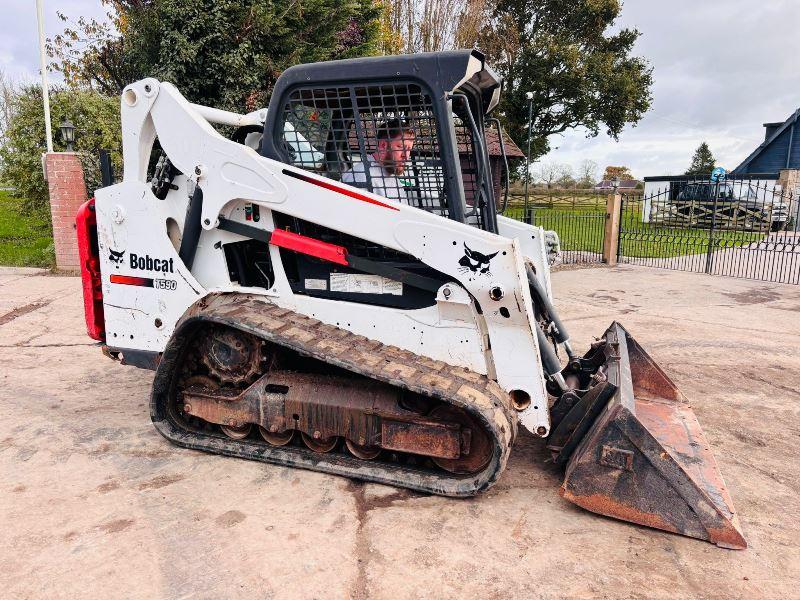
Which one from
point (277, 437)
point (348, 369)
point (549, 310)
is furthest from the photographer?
point (549, 310)

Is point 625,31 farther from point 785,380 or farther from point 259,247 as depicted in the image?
point 259,247

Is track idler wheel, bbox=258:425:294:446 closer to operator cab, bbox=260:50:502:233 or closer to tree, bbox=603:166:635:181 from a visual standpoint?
operator cab, bbox=260:50:502:233

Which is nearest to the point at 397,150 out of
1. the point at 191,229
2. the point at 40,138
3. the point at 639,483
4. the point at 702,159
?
the point at 191,229

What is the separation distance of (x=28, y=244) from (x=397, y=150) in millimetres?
14101

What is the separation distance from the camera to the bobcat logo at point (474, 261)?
10.7 ft

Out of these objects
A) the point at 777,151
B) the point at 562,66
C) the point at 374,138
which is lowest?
the point at 374,138

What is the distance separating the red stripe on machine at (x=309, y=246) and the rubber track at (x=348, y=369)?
400mm

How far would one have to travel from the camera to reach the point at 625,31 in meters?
30.3

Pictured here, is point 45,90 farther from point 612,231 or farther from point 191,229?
point 612,231

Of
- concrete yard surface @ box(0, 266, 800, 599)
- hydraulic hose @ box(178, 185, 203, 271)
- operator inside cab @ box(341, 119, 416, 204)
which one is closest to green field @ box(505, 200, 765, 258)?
concrete yard surface @ box(0, 266, 800, 599)

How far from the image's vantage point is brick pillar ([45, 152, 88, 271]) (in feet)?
36.4

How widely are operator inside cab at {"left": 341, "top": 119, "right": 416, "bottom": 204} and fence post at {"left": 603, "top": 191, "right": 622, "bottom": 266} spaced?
37.6 feet

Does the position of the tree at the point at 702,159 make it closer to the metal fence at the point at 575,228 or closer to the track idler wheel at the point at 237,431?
the metal fence at the point at 575,228

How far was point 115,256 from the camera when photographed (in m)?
4.15
